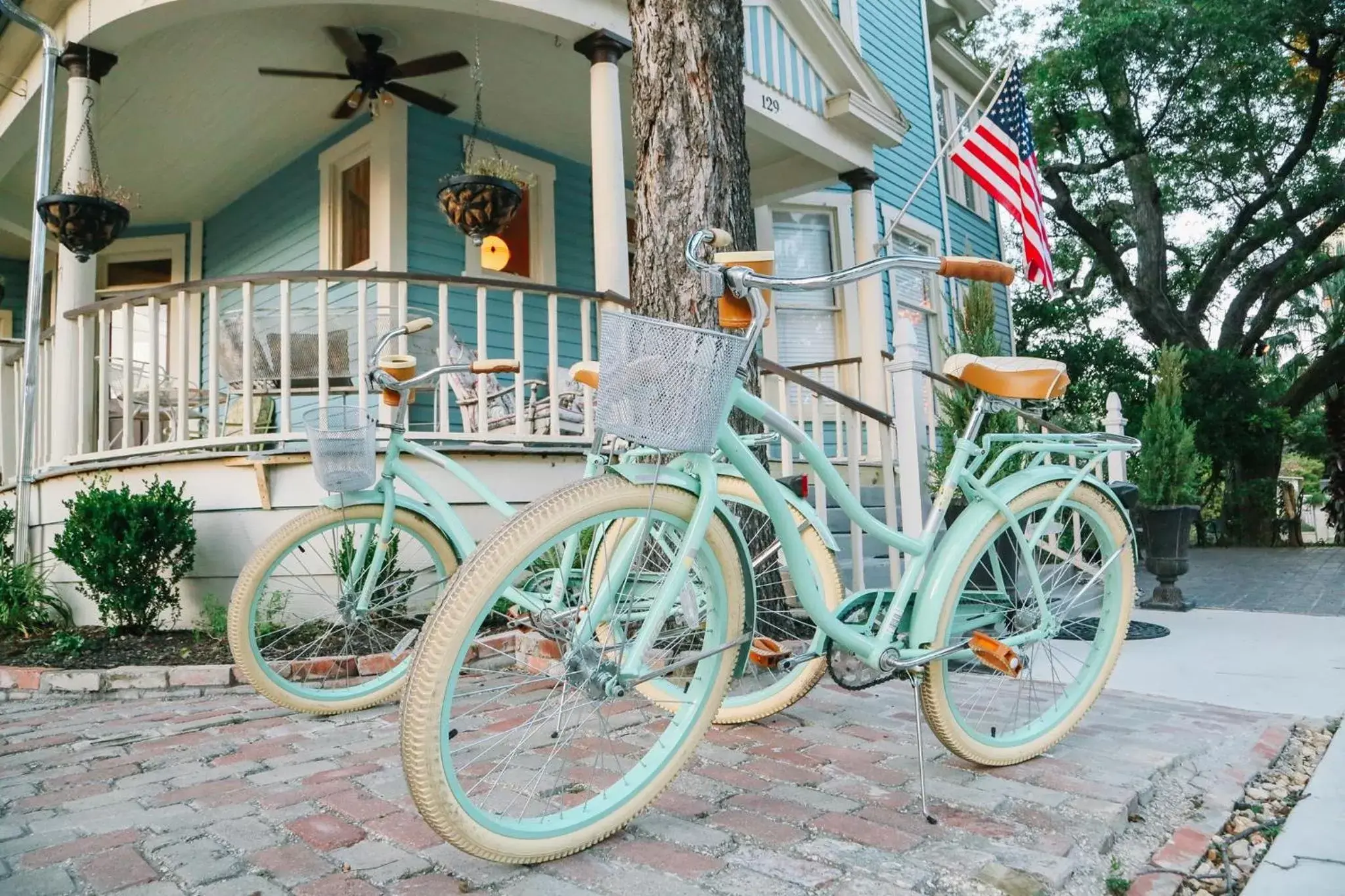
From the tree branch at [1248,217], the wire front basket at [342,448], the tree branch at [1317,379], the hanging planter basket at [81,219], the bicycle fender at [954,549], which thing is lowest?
the bicycle fender at [954,549]

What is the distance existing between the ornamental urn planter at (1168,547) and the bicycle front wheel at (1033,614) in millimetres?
2685

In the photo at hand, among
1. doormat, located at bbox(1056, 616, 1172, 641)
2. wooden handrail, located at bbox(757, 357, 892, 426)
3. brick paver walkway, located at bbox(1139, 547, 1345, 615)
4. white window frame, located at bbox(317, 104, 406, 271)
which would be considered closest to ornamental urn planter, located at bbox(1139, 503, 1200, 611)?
brick paver walkway, located at bbox(1139, 547, 1345, 615)

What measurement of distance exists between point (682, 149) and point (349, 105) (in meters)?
4.07

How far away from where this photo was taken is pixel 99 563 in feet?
12.2

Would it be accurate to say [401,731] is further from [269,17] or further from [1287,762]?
[269,17]

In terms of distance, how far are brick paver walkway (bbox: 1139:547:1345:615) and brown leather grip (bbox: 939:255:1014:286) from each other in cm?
445

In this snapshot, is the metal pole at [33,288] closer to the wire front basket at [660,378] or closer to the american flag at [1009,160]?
the wire front basket at [660,378]

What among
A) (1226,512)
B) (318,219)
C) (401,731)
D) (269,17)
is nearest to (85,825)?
(401,731)

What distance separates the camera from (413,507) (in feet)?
9.18

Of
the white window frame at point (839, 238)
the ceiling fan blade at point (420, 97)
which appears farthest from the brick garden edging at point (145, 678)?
the white window frame at point (839, 238)

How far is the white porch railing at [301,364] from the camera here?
416 centimetres

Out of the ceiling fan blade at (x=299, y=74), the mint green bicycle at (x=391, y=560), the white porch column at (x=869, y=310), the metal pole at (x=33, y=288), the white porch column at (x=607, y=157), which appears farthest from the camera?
the white porch column at (x=869, y=310)

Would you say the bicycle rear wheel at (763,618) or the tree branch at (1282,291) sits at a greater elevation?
the tree branch at (1282,291)

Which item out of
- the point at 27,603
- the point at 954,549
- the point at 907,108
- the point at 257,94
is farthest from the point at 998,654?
the point at 907,108
